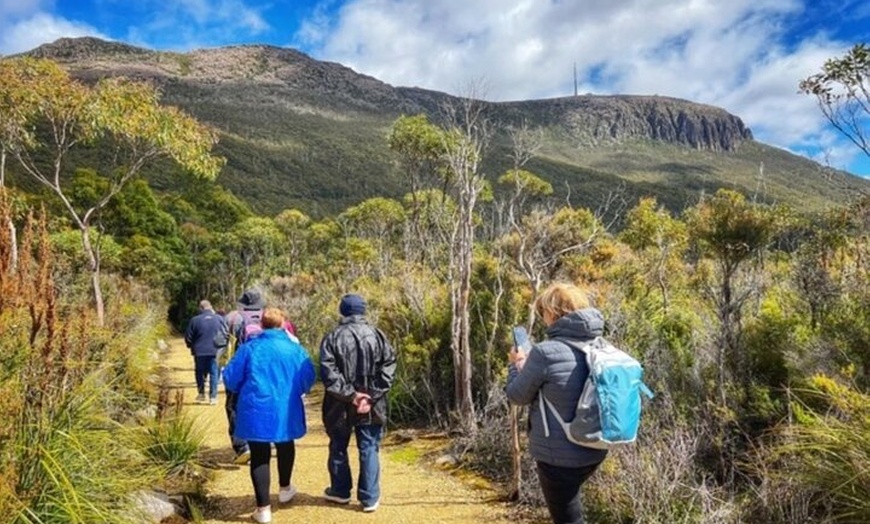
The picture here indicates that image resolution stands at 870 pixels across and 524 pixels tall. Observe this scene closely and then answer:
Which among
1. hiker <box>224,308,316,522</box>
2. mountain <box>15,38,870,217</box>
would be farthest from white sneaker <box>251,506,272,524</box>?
mountain <box>15,38,870,217</box>

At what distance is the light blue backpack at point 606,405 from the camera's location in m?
3.12

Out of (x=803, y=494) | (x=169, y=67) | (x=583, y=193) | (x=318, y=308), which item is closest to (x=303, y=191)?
(x=583, y=193)

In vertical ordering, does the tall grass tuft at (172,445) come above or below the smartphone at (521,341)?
below

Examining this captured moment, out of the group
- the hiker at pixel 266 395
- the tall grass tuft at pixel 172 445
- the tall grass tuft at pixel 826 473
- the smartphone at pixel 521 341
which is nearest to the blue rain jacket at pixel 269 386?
the hiker at pixel 266 395

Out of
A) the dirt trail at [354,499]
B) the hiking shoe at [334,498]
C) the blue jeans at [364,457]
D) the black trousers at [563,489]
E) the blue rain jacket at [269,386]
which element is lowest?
the dirt trail at [354,499]

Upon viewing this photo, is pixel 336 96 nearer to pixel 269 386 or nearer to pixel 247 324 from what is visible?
pixel 247 324

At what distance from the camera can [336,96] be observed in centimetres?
15062

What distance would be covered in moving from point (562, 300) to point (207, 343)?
7.86m

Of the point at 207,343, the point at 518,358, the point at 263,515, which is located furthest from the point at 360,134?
the point at 518,358

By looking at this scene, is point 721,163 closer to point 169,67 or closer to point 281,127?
point 281,127

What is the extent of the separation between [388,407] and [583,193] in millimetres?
76763

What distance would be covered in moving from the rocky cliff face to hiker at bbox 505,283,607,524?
12377cm

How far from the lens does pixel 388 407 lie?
28.5ft

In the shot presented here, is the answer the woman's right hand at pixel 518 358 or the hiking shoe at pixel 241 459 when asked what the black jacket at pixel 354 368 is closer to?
the woman's right hand at pixel 518 358
